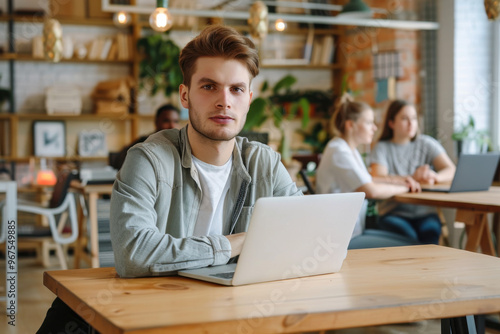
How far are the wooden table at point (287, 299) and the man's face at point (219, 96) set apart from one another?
43 cm

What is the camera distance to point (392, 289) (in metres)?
1.17

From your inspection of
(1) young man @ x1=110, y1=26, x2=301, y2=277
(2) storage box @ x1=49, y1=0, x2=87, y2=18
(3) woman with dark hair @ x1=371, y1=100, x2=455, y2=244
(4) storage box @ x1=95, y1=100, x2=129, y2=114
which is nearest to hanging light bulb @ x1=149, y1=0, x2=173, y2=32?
(3) woman with dark hair @ x1=371, y1=100, x2=455, y2=244

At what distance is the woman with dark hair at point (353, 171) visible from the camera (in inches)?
123

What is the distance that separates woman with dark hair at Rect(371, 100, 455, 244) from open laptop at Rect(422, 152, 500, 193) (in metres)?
0.43

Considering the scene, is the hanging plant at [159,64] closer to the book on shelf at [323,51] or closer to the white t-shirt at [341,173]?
the book on shelf at [323,51]

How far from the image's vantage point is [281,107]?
6707 mm

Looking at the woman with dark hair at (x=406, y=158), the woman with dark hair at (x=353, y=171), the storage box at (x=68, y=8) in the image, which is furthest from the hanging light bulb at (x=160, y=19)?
the storage box at (x=68, y=8)

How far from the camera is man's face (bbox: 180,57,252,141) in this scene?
157cm

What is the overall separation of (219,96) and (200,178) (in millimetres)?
→ 227

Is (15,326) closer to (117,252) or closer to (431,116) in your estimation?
(117,252)

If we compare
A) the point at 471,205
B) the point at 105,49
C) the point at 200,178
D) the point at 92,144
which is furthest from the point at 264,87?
the point at 200,178

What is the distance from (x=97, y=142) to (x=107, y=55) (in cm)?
86

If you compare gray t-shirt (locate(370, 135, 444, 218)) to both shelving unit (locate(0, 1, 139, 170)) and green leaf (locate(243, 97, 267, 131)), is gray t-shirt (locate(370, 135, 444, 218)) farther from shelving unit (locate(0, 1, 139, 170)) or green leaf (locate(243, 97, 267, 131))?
shelving unit (locate(0, 1, 139, 170))

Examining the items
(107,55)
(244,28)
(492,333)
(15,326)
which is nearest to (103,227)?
(15,326)
